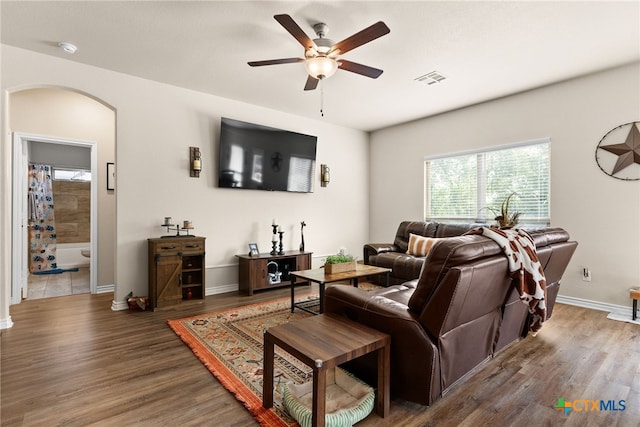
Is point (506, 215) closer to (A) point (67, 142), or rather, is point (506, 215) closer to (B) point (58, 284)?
(A) point (67, 142)

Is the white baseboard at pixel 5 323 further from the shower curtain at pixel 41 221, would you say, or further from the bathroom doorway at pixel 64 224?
the shower curtain at pixel 41 221

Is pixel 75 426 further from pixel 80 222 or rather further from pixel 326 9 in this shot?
pixel 80 222

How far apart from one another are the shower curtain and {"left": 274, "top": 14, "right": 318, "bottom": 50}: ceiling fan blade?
6.23 m

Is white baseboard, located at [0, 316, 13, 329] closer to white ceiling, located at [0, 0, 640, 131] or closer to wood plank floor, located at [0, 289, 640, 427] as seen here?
wood plank floor, located at [0, 289, 640, 427]

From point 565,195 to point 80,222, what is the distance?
853 cm

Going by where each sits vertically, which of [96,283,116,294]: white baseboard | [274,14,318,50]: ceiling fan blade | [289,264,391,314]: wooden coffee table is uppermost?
[274,14,318,50]: ceiling fan blade

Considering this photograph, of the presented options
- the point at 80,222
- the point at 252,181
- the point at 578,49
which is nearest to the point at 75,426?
the point at 252,181

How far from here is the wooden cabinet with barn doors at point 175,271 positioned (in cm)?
353

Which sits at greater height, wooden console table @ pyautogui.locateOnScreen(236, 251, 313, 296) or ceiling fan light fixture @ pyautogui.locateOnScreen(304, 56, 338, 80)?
ceiling fan light fixture @ pyautogui.locateOnScreen(304, 56, 338, 80)

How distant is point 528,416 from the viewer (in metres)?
1.73

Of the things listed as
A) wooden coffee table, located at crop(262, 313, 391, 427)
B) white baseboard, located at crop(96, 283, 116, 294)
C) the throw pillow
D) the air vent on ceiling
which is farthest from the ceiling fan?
white baseboard, located at crop(96, 283, 116, 294)

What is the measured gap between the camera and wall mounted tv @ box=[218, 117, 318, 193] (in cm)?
432

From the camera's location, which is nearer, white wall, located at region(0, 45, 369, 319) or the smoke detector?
the smoke detector

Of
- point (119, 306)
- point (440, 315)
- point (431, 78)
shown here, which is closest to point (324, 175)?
point (431, 78)
